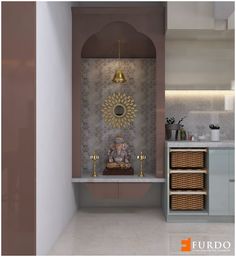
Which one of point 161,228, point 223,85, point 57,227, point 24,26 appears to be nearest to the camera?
point 24,26

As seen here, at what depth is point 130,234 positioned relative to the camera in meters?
4.56

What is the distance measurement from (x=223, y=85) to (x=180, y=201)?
1.96m

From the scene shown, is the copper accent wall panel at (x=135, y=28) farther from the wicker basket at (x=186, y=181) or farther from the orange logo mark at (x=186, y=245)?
the orange logo mark at (x=186, y=245)

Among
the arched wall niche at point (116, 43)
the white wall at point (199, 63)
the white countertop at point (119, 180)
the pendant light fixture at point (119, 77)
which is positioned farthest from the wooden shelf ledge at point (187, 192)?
the arched wall niche at point (116, 43)

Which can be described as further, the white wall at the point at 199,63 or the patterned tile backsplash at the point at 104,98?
the patterned tile backsplash at the point at 104,98

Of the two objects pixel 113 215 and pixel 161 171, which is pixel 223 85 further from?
pixel 113 215

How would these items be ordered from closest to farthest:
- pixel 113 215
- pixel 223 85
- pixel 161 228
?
pixel 161 228 < pixel 113 215 < pixel 223 85

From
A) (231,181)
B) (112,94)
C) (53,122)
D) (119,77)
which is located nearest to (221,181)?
(231,181)

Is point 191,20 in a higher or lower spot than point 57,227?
higher

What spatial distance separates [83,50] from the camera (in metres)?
5.94

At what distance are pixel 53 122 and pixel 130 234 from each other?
161 cm

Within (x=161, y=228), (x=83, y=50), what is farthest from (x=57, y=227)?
(x=83, y=50)

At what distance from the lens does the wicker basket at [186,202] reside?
5.27m

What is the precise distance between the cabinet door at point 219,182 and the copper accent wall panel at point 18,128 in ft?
8.85
